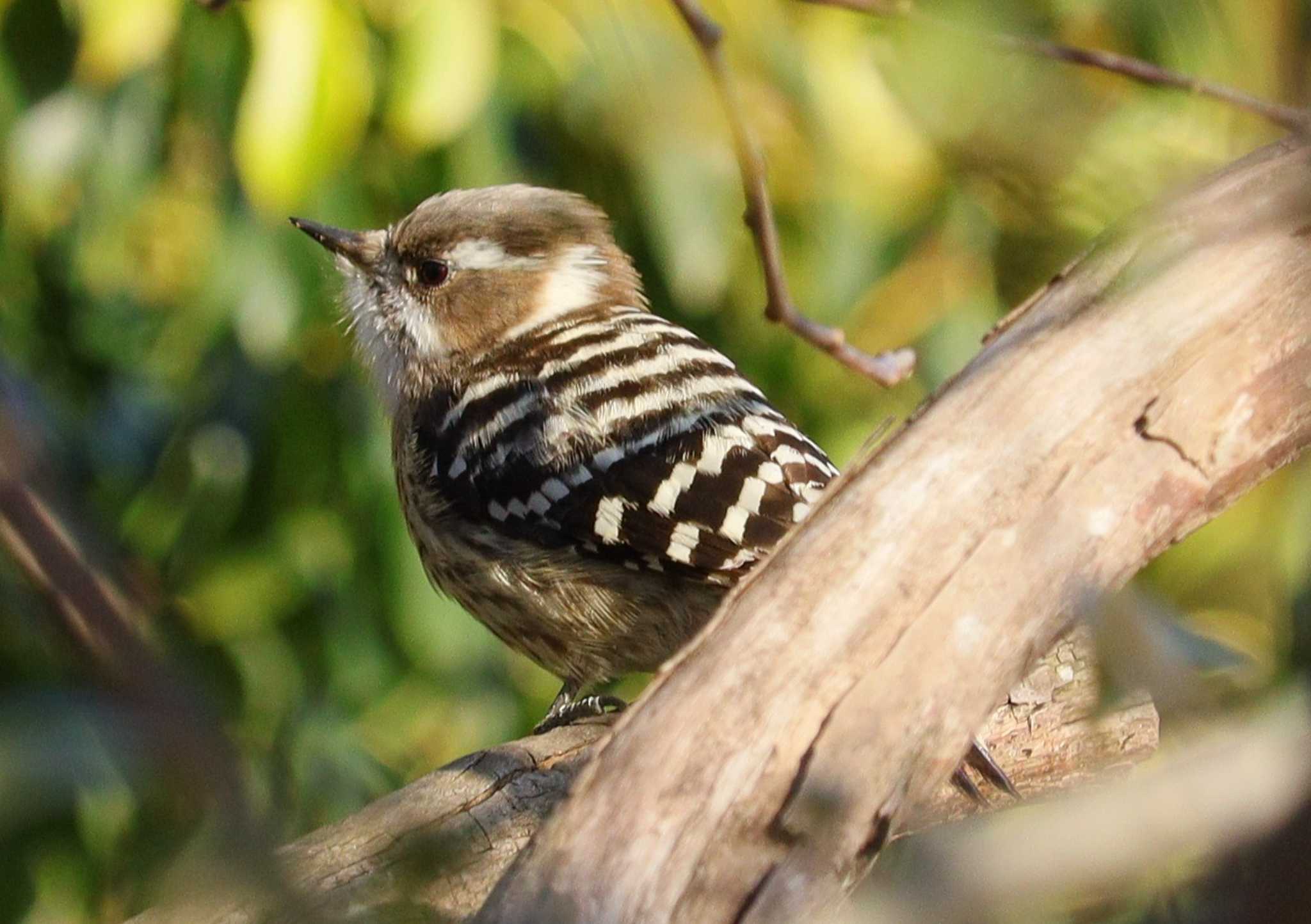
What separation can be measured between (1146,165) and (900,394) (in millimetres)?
1697

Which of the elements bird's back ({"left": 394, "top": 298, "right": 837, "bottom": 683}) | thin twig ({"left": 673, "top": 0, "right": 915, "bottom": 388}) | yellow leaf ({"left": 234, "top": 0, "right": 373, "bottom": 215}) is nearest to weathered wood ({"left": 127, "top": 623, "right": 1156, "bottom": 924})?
bird's back ({"left": 394, "top": 298, "right": 837, "bottom": 683})

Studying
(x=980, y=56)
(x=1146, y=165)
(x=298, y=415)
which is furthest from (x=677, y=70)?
(x=298, y=415)

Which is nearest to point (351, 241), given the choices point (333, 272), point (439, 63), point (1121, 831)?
point (333, 272)

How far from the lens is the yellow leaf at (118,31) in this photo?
3.18 m

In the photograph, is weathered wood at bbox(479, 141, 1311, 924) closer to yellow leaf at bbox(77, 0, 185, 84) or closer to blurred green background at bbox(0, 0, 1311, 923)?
blurred green background at bbox(0, 0, 1311, 923)

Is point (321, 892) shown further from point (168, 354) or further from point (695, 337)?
point (168, 354)

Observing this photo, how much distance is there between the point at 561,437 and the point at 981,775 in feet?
3.62

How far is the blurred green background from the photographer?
2.88 m

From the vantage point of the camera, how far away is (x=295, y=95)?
3.28 metres

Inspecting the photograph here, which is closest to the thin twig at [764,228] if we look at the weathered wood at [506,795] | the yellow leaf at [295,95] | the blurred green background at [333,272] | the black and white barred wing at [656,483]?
the blurred green background at [333,272]

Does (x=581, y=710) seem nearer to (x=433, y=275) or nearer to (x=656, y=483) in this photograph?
(x=656, y=483)

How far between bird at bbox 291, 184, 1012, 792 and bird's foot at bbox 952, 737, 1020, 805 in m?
0.52

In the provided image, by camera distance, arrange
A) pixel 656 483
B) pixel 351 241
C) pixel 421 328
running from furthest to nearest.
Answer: pixel 421 328, pixel 351 241, pixel 656 483

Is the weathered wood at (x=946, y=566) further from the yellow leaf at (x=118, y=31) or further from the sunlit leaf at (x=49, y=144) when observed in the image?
the sunlit leaf at (x=49, y=144)
